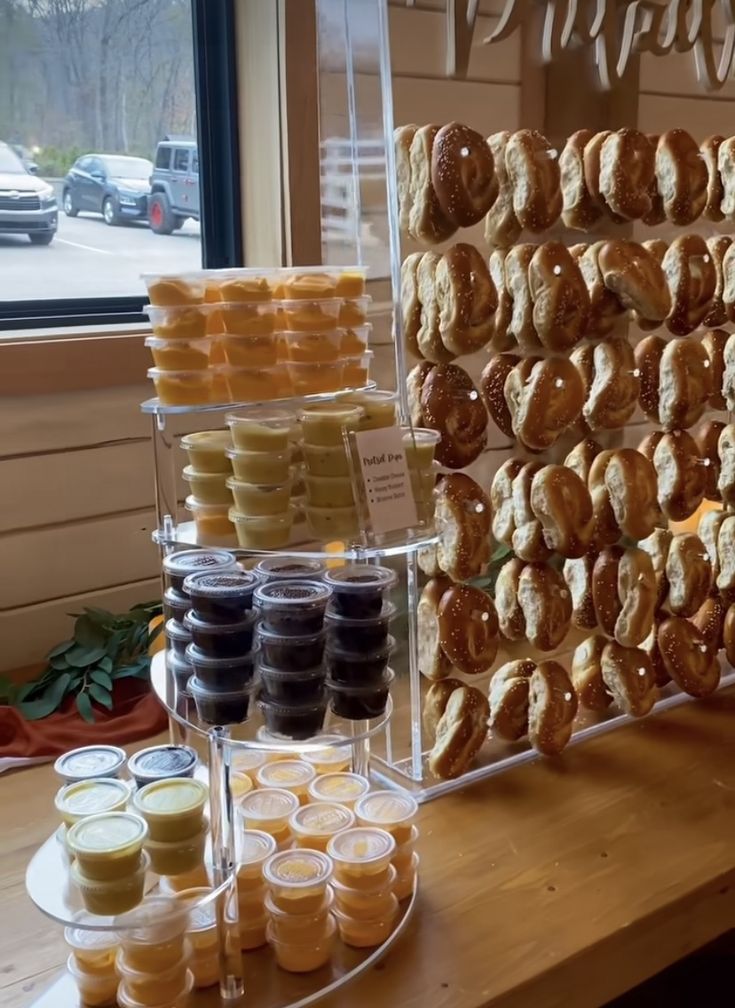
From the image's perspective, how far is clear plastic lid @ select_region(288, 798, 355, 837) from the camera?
4.17 feet

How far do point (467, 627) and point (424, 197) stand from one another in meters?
0.60

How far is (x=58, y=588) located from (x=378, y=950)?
1031 millimetres

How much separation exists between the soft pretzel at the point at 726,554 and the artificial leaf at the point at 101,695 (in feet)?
3.56

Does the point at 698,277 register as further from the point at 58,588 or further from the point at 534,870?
the point at 58,588

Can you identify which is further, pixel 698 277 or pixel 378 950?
pixel 698 277

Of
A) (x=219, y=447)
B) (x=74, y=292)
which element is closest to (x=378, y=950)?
(x=219, y=447)

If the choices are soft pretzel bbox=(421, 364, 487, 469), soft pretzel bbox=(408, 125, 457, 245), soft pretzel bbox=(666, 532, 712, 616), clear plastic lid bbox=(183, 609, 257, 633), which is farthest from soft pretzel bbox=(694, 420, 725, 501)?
clear plastic lid bbox=(183, 609, 257, 633)

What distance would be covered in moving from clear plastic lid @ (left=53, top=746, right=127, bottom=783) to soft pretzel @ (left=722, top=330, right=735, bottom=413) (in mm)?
1153

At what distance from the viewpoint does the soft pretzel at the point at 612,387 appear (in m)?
1.52

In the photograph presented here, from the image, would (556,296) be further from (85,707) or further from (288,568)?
(85,707)

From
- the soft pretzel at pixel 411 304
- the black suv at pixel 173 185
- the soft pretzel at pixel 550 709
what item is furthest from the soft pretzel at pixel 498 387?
the black suv at pixel 173 185

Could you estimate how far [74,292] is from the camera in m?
2.06

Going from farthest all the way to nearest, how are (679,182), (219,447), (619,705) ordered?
(619,705), (679,182), (219,447)

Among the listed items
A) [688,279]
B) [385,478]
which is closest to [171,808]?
[385,478]
